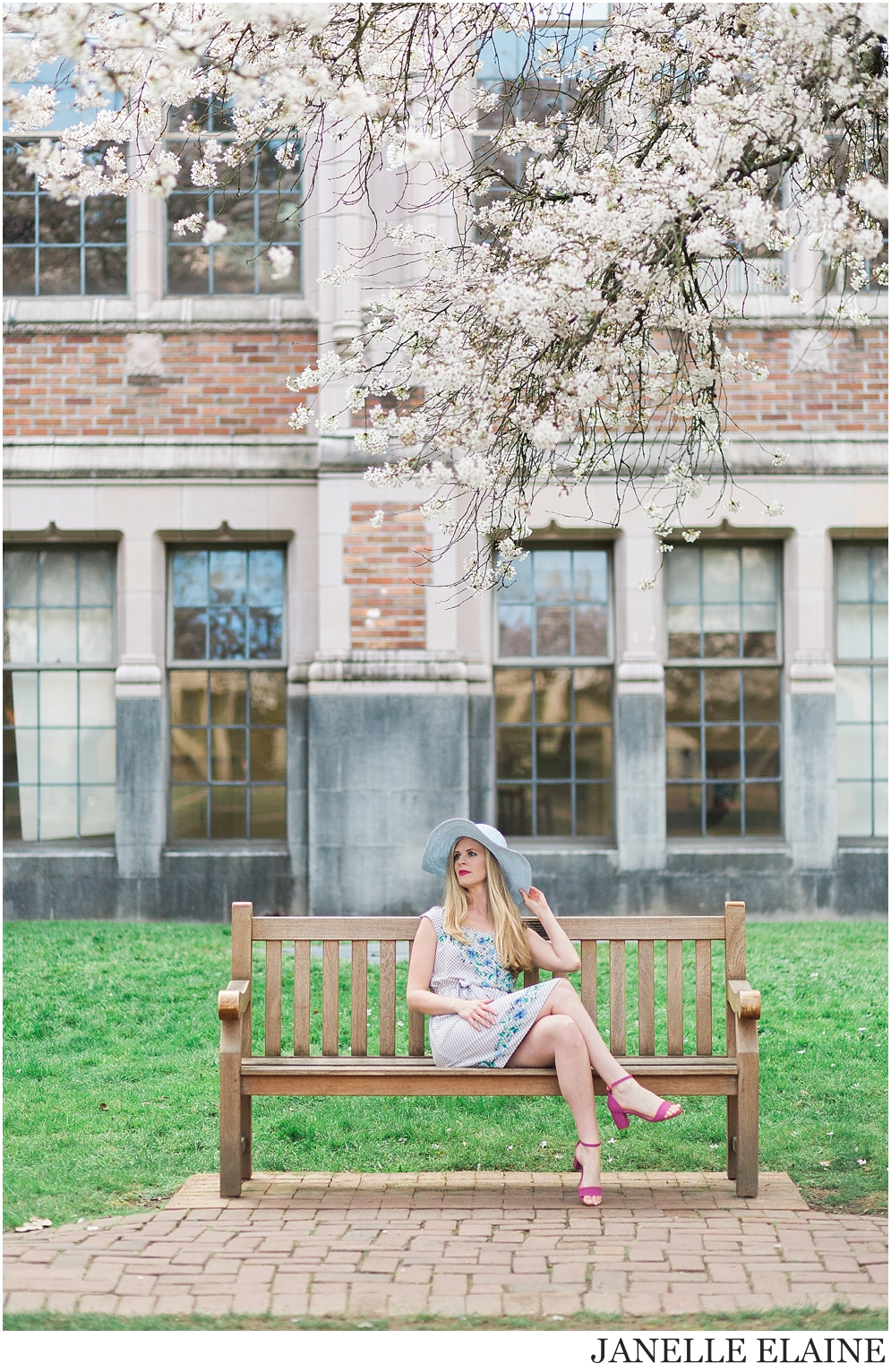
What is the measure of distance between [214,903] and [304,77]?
23.6ft

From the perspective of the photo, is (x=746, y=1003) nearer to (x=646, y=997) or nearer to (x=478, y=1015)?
(x=646, y=997)

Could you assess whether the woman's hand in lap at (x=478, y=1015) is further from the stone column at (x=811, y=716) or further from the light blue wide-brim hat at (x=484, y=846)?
the stone column at (x=811, y=716)

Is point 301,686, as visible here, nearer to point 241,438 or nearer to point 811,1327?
point 241,438

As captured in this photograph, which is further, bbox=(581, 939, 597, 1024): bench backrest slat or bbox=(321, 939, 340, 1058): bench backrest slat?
bbox=(581, 939, 597, 1024): bench backrest slat

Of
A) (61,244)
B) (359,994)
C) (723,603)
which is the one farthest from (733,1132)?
(61,244)

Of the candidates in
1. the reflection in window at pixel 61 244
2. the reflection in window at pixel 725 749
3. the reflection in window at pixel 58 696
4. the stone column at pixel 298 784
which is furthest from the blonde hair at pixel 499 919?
the reflection in window at pixel 61 244

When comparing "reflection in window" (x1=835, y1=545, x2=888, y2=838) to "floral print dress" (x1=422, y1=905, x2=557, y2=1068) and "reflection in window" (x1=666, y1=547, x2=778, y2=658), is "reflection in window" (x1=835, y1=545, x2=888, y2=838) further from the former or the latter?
"floral print dress" (x1=422, y1=905, x2=557, y2=1068)

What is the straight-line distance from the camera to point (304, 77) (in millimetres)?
4043

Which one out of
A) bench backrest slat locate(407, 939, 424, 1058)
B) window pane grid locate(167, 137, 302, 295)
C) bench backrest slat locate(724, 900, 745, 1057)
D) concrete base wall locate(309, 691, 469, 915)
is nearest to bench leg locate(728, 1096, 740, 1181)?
bench backrest slat locate(724, 900, 745, 1057)

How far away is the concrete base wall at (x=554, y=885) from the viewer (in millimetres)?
10008

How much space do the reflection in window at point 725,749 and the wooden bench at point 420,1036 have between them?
5420mm

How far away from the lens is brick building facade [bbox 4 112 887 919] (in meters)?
9.72

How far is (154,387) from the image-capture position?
10.1 metres

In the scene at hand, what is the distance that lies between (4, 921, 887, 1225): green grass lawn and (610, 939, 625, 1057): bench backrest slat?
0.51 metres
